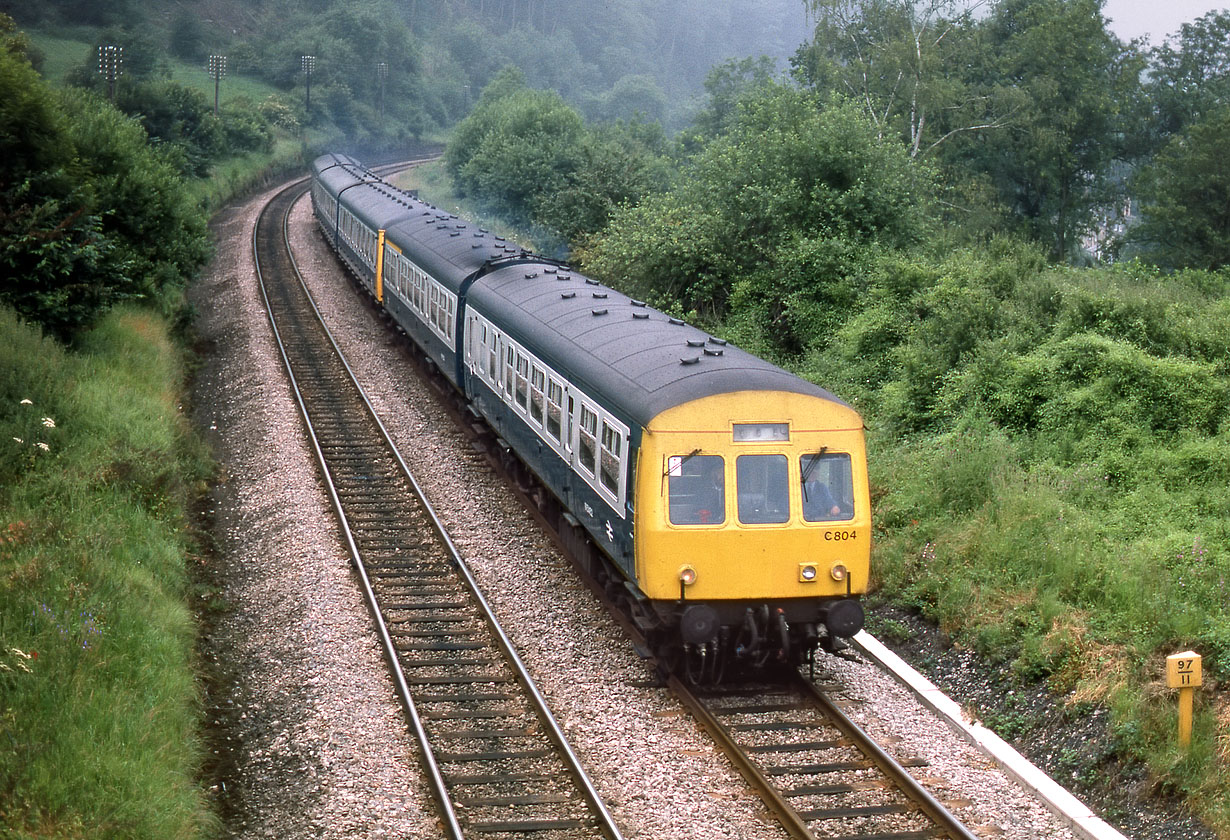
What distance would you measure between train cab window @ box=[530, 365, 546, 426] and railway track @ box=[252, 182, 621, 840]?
1973mm

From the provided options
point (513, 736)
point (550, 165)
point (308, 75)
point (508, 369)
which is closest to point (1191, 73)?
point (550, 165)

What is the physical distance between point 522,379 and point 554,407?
1707mm

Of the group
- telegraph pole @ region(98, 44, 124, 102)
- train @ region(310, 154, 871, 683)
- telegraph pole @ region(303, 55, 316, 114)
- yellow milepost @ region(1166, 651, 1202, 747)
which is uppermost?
telegraph pole @ region(303, 55, 316, 114)

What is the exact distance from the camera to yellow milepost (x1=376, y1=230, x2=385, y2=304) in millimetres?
27156

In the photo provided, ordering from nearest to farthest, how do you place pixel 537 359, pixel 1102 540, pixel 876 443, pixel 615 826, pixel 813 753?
pixel 615 826 < pixel 813 753 < pixel 1102 540 < pixel 537 359 < pixel 876 443

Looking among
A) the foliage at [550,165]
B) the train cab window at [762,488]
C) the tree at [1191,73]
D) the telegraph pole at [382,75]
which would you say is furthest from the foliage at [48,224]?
the telegraph pole at [382,75]

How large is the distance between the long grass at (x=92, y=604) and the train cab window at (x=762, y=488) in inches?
199

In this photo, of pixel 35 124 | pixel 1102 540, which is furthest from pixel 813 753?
pixel 35 124

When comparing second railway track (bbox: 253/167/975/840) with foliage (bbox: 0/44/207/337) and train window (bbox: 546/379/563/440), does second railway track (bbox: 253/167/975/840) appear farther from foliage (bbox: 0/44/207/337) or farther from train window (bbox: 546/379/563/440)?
foliage (bbox: 0/44/207/337)

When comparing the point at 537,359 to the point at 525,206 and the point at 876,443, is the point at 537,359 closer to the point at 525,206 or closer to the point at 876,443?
the point at 876,443

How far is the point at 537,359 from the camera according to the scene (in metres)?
14.0

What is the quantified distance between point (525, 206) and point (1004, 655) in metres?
37.1

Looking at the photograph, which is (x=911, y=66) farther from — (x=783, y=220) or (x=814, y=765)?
(x=814, y=765)

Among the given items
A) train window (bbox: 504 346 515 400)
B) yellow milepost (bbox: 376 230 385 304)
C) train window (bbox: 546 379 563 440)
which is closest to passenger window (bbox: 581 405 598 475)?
train window (bbox: 546 379 563 440)
